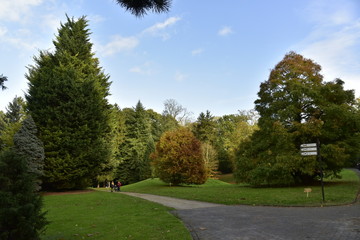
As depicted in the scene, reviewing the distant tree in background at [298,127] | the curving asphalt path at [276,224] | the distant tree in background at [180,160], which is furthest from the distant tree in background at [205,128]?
the curving asphalt path at [276,224]

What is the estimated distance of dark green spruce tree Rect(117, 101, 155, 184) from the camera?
4481 cm

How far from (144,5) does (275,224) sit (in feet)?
22.4

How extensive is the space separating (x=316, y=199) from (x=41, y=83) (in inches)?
972

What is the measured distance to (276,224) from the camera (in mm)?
7551

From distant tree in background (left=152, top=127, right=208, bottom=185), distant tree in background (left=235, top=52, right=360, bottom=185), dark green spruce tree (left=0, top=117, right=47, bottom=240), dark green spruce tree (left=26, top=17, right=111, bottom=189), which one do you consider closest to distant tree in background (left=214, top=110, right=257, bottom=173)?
distant tree in background (left=152, top=127, right=208, bottom=185)

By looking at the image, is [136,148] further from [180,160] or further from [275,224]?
[275,224]

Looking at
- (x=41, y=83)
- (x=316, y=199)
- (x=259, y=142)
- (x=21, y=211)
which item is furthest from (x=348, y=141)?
(x=41, y=83)

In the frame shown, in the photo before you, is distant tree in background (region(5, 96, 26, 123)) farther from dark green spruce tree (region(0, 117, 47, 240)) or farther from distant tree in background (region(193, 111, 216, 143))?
dark green spruce tree (region(0, 117, 47, 240))

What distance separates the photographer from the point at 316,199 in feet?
39.5

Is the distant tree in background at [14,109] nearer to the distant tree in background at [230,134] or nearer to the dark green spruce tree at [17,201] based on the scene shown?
the distant tree in background at [230,134]

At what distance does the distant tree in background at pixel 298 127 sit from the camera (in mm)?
18219

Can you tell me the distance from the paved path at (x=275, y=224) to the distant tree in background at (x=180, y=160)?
16.5 m

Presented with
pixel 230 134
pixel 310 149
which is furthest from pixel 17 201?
pixel 230 134

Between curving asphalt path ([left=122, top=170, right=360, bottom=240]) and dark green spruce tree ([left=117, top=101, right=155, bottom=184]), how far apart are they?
116 ft
